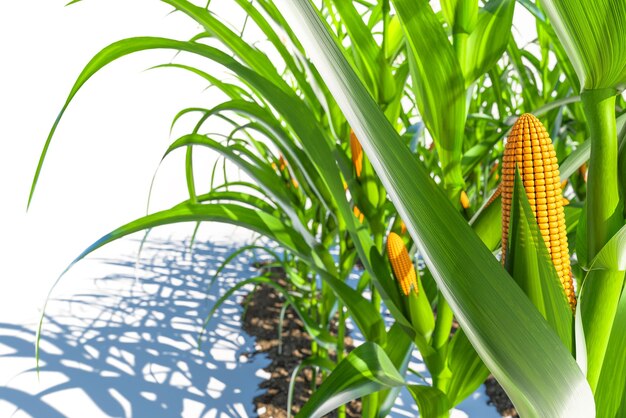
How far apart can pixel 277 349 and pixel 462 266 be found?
3.72 feet

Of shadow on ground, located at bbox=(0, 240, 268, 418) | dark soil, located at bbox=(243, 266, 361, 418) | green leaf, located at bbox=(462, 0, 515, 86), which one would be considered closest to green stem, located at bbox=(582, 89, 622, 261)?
green leaf, located at bbox=(462, 0, 515, 86)

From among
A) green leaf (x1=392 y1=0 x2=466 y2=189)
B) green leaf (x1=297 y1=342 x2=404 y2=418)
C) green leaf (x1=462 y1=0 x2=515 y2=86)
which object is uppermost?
green leaf (x1=462 y1=0 x2=515 y2=86)

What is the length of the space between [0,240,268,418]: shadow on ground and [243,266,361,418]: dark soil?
0.10 feet

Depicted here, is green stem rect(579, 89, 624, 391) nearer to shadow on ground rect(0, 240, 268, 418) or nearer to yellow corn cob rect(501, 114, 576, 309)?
yellow corn cob rect(501, 114, 576, 309)

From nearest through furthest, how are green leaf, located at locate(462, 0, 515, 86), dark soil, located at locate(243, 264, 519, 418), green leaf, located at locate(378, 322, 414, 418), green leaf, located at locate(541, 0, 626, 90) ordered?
green leaf, located at locate(541, 0, 626, 90), green leaf, located at locate(462, 0, 515, 86), green leaf, located at locate(378, 322, 414, 418), dark soil, located at locate(243, 264, 519, 418)

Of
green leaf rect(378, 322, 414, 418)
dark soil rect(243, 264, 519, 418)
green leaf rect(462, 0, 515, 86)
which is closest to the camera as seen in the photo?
green leaf rect(462, 0, 515, 86)

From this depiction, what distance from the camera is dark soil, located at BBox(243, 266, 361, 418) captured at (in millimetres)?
990

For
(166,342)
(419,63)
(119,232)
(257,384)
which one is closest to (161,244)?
(166,342)

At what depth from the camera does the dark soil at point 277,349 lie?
99 centimetres

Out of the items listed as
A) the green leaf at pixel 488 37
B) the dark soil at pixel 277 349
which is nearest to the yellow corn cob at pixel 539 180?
the green leaf at pixel 488 37

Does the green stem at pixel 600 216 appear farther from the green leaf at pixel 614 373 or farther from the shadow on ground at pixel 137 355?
the shadow on ground at pixel 137 355

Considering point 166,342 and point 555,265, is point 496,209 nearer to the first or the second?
point 555,265

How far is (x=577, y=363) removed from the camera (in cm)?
17

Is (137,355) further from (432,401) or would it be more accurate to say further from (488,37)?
(488,37)
